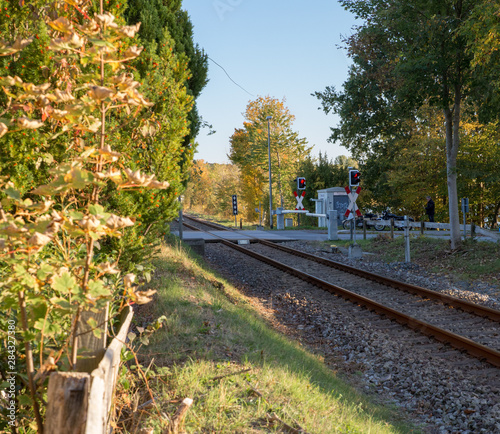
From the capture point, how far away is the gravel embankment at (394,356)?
527 centimetres

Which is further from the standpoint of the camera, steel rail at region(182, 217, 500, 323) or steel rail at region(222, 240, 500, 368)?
steel rail at region(182, 217, 500, 323)

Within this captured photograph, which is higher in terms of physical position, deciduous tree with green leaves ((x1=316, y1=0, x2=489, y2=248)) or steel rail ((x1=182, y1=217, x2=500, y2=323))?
deciduous tree with green leaves ((x1=316, y1=0, x2=489, y2=248))

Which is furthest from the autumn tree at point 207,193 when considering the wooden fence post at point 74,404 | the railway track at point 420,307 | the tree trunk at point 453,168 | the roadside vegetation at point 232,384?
the wooden fence post at point 74,404

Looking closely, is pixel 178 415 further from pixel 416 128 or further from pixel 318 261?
pixel 416 128

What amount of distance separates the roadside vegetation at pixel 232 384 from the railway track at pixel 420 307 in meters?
2.19

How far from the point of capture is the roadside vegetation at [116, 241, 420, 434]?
3496mm

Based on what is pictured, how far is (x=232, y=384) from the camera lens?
4.14 metres

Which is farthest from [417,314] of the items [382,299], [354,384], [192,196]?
[192,196]

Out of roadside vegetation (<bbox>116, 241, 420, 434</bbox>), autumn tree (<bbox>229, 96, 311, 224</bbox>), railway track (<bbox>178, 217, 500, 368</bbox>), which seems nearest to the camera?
roadside vegetation (<bbox>116, 241, 420, 434</bbox>)

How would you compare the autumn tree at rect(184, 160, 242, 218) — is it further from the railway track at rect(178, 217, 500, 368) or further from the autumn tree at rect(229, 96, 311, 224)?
the railway track at rect(178, 217, 500, 368)

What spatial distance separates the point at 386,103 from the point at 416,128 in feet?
29.7

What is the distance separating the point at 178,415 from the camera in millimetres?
3186

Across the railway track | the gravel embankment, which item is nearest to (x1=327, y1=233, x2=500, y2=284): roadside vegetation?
the gravel embankment

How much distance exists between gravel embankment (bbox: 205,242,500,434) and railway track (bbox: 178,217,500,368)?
245mm
